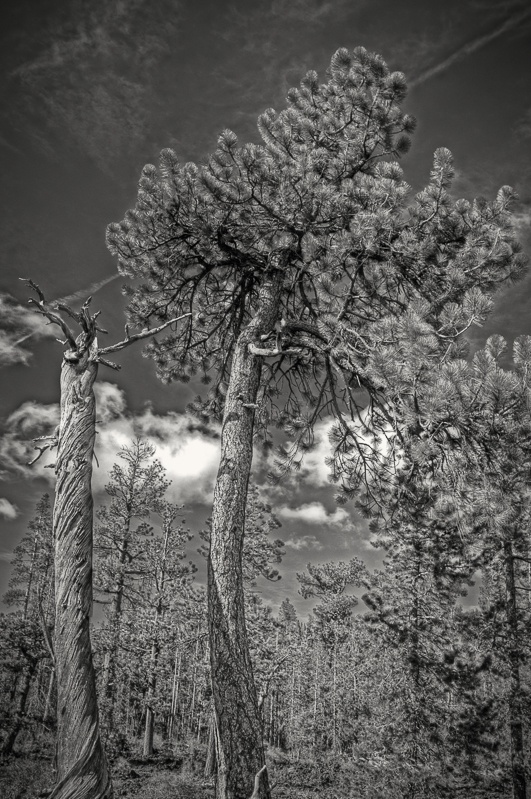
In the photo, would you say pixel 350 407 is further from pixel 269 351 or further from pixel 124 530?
pixel 124 530

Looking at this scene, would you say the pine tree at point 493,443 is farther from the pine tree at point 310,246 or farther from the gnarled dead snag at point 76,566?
the gnarled dead snag at point 76,566

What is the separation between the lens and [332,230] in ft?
17.4

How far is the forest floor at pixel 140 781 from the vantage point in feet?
32.4

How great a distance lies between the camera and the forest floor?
988cm

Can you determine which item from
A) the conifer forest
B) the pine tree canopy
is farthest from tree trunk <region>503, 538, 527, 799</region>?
the pine tree canopy

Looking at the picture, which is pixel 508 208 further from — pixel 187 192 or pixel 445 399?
pixel 187 192

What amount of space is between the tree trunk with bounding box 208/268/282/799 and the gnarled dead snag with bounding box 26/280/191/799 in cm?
129

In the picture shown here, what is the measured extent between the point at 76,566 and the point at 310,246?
4317 millimetres

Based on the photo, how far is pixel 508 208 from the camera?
4.81 metres

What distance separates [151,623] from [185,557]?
4.38m

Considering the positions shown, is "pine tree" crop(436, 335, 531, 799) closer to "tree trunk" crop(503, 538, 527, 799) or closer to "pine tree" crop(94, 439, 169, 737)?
"tree trunk" crop(503, 538, 527, 799)

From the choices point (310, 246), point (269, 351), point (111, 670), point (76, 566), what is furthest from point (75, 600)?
point (111, 670)

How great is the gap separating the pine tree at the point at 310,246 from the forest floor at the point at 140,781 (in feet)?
24.9

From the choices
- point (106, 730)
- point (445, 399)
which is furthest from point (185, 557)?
point (445, 399)
